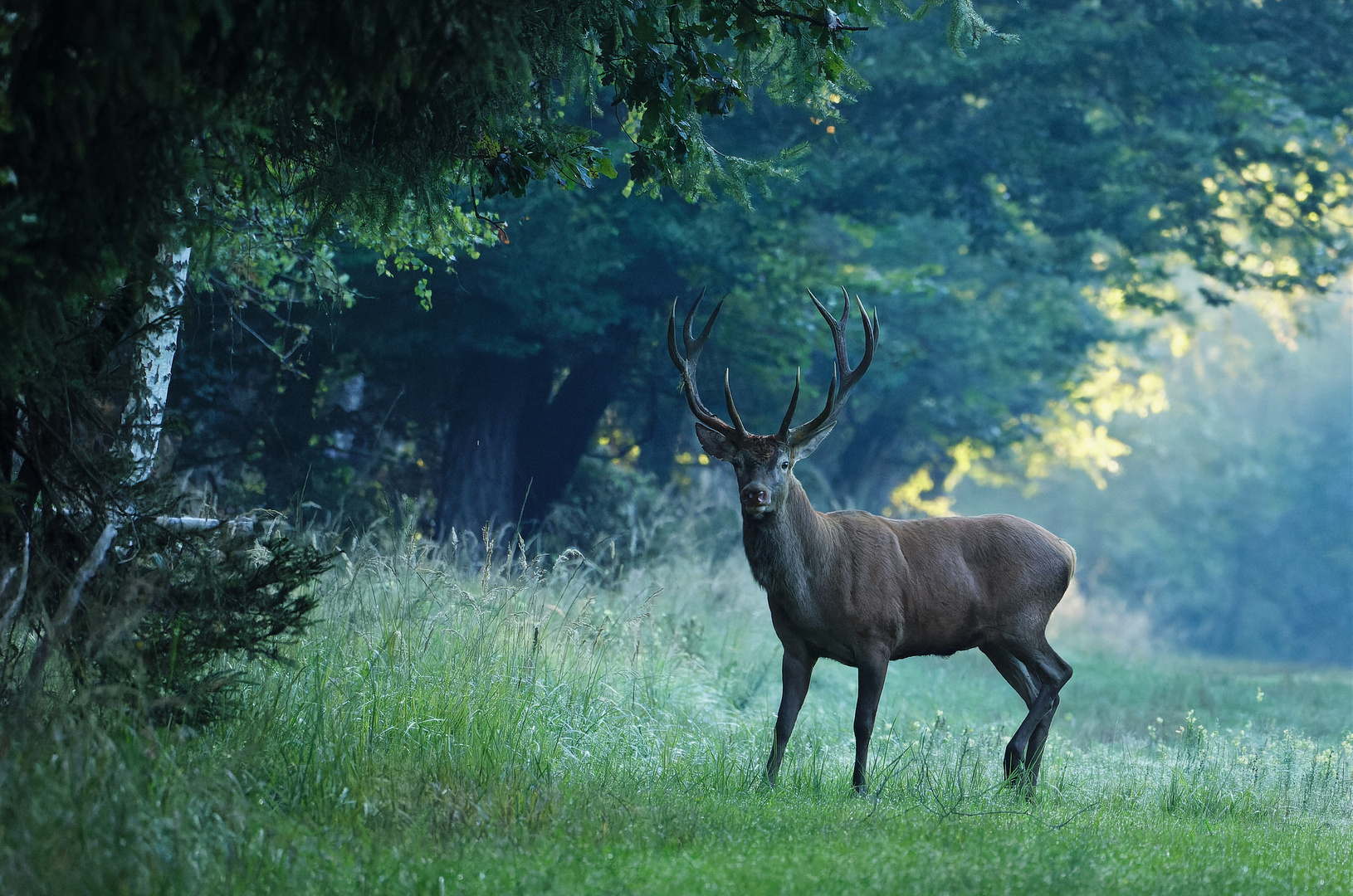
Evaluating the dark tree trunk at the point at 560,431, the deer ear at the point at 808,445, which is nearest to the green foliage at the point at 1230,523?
the dark tree trunk at the point at 560,431

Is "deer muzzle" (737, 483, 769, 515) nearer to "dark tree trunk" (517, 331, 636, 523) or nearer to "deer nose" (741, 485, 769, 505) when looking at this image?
"deer nose" (741, 485, 769, 505)

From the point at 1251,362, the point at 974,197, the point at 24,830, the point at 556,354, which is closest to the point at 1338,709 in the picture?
the point at 974,197

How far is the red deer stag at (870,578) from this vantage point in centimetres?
708

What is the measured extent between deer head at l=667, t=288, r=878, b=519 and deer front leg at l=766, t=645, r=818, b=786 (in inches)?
35.2

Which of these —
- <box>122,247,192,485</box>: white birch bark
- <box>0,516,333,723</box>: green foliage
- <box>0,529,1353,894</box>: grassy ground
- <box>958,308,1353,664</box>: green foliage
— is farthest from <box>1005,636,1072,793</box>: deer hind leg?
<box>958,308,1353,664</box>: green foliage

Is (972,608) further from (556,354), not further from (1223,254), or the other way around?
(1223,254)

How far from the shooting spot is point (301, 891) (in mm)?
3963

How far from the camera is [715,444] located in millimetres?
7324

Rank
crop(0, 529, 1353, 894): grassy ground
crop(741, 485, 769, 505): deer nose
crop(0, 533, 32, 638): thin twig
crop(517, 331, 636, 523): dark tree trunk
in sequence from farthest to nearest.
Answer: crop(517, 331, 636, 523): dark tree trunk
crop(741, 485, 769, 505): deer nose
crop(0, 533, 32, 638): thin twig
crop(0, 529, 1353, 894): grassy ground

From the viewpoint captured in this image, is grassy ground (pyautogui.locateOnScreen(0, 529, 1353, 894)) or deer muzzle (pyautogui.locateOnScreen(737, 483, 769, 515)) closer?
grassy ground (pyautogui.locateOnScreen(0, 529, 1353, 894))

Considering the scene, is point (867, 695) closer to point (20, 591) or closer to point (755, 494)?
point (755, 494)

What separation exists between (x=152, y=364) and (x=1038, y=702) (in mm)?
5580

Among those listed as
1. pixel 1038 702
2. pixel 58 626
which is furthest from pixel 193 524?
pixel 1038 702

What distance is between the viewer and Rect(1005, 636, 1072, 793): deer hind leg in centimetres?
738
